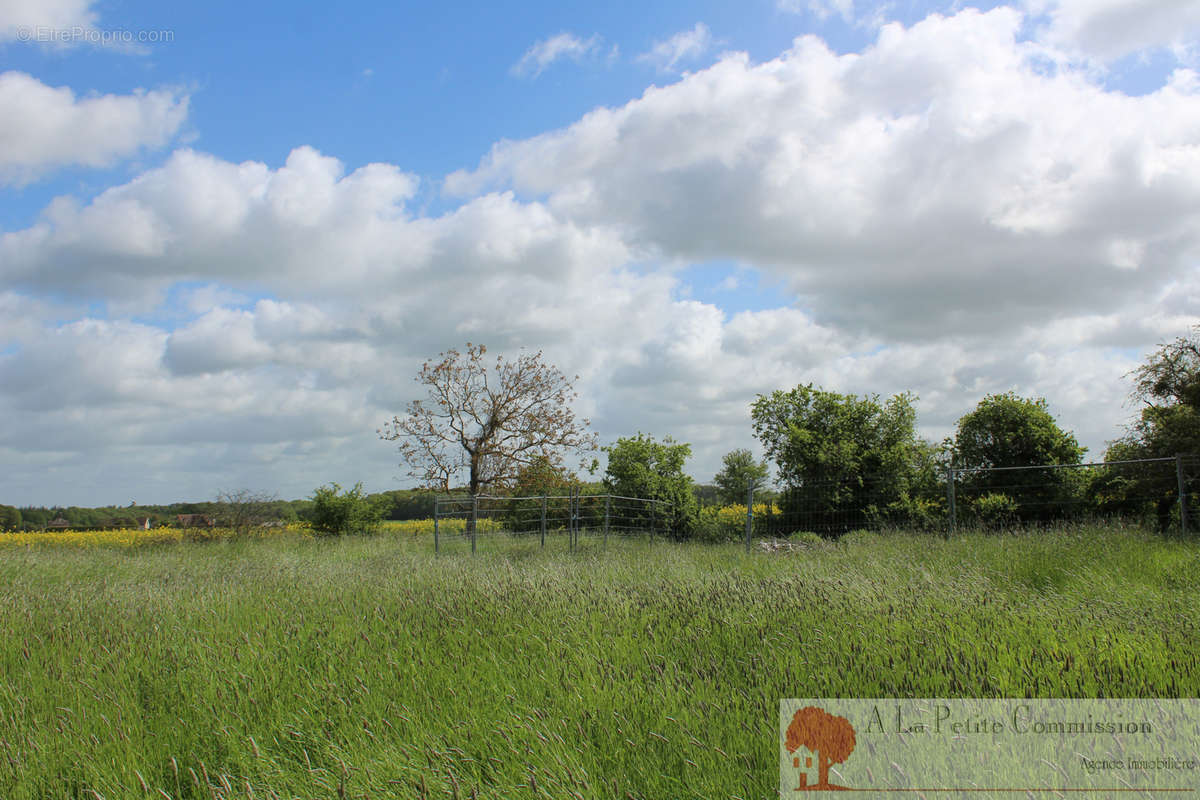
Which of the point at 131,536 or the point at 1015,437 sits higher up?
the point at 1015,437

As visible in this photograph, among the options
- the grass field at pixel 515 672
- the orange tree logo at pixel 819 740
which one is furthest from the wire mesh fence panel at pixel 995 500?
the orange tree logo at pixel 819 740

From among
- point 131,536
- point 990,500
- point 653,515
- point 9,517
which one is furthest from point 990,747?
point 9,517

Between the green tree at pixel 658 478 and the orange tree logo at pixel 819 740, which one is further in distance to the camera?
the green tree at pixel 658 478

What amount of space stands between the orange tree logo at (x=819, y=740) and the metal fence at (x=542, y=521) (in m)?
9.11

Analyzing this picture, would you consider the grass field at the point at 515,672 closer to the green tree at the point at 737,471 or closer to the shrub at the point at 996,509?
the shrub at the point at 996,509

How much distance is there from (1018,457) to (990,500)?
2.21m

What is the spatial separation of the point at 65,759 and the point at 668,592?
411 centimetres

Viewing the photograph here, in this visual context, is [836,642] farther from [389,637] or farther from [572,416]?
[572,416]

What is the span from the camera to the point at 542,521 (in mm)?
13852

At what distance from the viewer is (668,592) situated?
5.91 meters

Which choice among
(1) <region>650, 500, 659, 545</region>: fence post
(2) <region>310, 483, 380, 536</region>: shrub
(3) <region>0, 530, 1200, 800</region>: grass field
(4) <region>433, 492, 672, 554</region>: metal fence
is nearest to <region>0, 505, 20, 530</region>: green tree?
(2) <region>310, 483, 380, 536</region>: shrub

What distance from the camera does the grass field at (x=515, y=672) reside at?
9.09 feet

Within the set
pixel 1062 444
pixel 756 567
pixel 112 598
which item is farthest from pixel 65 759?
pixel 1062 444

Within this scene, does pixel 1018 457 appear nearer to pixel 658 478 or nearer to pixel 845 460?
pixel 845 460
